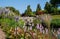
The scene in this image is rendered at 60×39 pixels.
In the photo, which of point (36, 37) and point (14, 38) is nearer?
point (36, 37)

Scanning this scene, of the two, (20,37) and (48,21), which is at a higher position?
(48,21)

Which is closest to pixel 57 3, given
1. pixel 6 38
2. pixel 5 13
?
pixel 5 13

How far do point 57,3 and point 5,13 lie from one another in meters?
27.3

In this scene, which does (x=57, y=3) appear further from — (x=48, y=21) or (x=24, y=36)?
(x=48, y=21)

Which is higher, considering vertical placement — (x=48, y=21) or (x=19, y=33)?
(x=48, y=21)

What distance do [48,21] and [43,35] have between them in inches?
185

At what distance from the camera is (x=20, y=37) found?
7430mm

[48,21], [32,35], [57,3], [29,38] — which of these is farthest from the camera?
[57,3]

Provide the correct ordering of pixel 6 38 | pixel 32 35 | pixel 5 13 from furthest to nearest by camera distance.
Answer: pixel 5 13
pixel 6 38
pixel 32 35

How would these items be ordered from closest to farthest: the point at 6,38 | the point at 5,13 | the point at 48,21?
the point at 48,21, the point at 6,38, the point at 5,13

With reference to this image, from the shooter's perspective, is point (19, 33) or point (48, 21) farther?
point (19, 33)

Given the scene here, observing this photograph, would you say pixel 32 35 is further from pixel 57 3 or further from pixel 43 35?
pixel 57 3

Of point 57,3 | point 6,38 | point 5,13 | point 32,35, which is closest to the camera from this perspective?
Answer: point 32,35

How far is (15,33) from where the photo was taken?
24.5 ft
